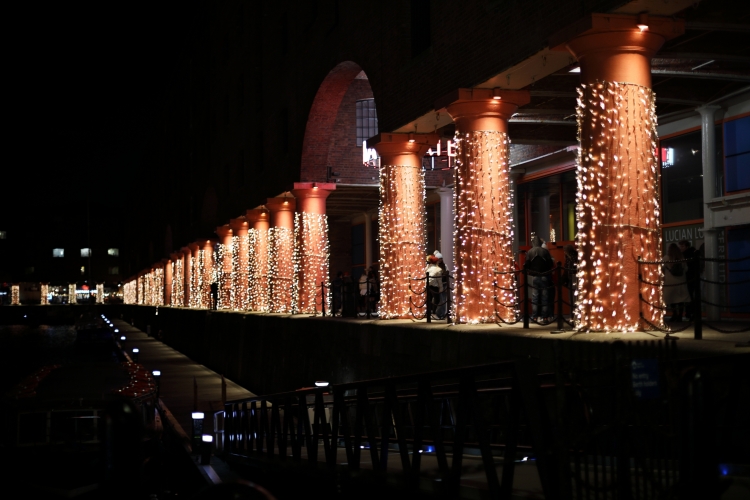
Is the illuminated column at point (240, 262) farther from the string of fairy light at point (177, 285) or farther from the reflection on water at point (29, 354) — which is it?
the string of fairy light at point (177, 285)

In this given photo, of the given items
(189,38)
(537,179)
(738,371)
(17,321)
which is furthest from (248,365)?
(17,321)

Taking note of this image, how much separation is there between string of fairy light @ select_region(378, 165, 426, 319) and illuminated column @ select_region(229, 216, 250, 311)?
1727 centimetres

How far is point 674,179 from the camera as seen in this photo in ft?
61.3

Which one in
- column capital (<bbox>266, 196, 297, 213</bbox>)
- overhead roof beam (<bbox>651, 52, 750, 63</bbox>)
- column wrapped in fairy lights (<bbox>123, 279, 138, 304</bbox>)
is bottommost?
column wrapped in fairy lights (<bbox>123, 279, 138, 304</bbox>)

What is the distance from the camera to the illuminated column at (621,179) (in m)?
11.5

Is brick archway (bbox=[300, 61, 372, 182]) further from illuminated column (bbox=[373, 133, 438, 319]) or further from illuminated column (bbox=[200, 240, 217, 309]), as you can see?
illuminated column (bbox=[200, 240, 217, 309])

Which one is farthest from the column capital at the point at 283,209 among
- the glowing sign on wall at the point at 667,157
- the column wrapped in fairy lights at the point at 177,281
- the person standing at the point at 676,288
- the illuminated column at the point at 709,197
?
the column wrapped in fairy lights at the point at 177,281

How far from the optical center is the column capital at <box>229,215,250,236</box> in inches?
1435

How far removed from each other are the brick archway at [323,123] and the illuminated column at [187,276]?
2903 cm

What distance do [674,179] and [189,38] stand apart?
40766 millimetres

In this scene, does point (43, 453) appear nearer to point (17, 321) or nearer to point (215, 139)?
point (215, 139)

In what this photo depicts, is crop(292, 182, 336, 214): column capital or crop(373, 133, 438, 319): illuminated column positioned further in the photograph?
crop(292, 182, 336, 214): column capital

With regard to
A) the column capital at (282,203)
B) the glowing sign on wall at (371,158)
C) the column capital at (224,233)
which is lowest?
the column capital at (224,233)

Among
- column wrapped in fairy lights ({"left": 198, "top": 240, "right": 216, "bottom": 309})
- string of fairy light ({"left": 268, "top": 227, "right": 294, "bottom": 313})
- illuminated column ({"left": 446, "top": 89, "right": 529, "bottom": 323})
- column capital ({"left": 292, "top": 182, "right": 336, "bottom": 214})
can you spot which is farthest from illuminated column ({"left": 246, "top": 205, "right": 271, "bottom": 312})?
illuminated column ({"left": 446, "top": 89, "right": 529, "bottom": 323})
